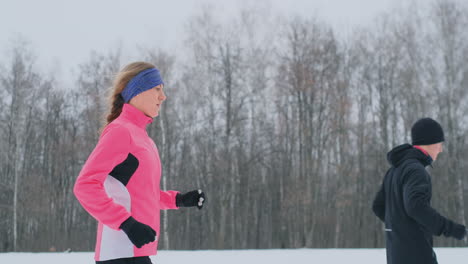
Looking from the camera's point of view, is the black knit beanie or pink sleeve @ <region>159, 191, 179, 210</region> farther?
the black knit beanie

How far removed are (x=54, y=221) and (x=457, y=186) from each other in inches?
855

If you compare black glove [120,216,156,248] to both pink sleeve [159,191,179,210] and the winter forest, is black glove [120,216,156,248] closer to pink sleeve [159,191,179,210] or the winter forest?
pink sleeve [159,191,179,210]

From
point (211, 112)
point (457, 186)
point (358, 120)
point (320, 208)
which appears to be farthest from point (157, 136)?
point (457, 186)

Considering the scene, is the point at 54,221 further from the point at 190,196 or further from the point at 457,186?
the point at 190,196

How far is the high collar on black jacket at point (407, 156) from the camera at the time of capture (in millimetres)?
3256

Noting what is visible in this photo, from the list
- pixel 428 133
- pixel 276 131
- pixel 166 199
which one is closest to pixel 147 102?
pixel 166 199

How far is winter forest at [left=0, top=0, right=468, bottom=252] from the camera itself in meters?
24.4

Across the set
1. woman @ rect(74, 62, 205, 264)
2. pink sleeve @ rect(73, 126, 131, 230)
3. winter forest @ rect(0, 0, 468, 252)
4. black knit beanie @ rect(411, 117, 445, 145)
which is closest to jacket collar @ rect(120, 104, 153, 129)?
woman @ rect(74, 62, 205, 264)

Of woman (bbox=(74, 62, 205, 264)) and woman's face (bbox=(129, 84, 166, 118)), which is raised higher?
woman's face (bbox=(129, 84, 166, 118))

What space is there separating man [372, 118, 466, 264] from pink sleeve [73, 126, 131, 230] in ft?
6.12

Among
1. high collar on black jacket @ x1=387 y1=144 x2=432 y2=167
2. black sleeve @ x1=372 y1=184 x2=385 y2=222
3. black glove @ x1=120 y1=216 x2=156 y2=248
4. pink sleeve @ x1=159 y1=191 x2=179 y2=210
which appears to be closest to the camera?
black glove @ x1=120 y1=216 x2=156 y2=248

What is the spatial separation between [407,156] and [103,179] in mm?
2122

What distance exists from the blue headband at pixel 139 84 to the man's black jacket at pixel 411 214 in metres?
1.76

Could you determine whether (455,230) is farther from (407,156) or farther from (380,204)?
(380,204)
